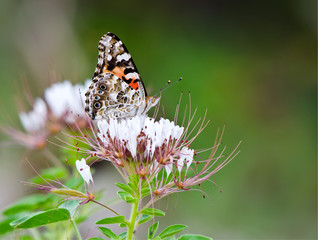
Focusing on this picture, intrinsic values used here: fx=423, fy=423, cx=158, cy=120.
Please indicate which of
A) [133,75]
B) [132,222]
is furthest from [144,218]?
[133,75]

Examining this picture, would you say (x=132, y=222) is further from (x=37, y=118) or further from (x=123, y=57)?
(x=37, y=118)

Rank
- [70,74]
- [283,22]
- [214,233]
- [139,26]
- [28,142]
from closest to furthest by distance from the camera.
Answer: [28,142]
[214,233]
[70,74]
[139,26]
[283,22]

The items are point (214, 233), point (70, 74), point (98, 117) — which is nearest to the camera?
point (98, 117)

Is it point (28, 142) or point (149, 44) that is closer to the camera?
point (28, 142)

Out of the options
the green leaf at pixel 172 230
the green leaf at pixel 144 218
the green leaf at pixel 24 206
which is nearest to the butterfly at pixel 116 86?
the green leaf at pixel 24 206

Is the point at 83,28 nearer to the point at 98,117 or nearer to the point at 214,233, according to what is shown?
the point at 214,233

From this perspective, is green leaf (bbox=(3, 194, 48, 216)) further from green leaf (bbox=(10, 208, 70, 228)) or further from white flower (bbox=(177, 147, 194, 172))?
white flower (bbox=(177, 147, 194, 172))

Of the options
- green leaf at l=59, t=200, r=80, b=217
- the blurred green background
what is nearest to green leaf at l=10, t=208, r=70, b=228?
green leaf at l=59, t=200, r=80, b=217

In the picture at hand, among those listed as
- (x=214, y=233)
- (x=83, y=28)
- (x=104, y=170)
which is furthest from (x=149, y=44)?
(x=214, y=233)
